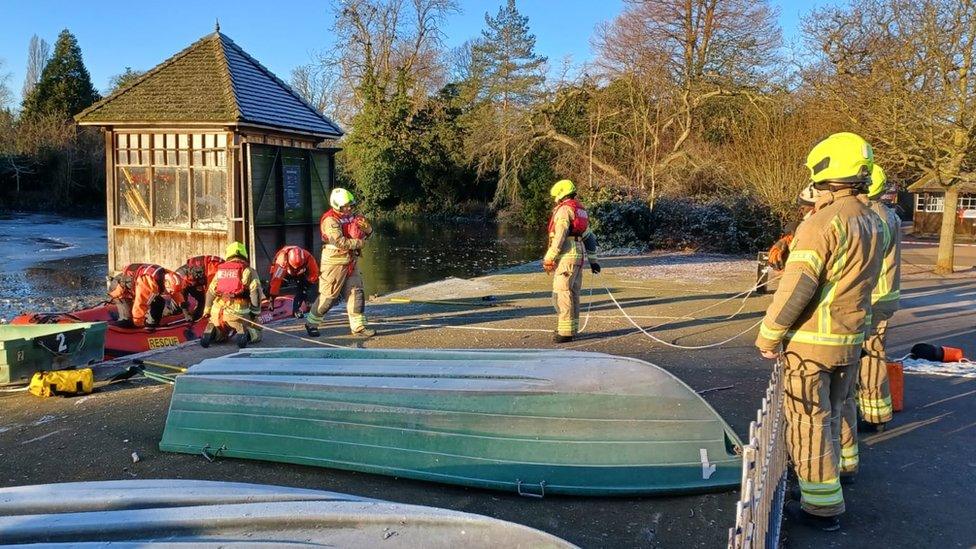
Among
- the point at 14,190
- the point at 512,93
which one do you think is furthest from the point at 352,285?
the point at 14,190

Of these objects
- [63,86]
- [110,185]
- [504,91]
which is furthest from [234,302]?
[63,86]

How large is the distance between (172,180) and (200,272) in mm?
4315

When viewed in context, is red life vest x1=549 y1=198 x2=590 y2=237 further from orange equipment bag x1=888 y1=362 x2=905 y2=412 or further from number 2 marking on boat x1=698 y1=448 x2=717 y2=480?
number 2 marking on boat x1=698 y1=448 x2=717 y2=480

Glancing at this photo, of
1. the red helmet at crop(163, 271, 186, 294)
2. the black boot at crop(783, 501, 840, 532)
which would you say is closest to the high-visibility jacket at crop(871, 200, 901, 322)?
the black boot at crop(783, 501, 840, 532)

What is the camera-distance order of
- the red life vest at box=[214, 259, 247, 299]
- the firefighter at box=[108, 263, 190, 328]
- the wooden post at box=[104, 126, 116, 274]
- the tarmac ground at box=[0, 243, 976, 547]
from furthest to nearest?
the wooden post at box=[104, 126, 116, 274] → the firefighter at box=[108, 263, 190, 328] → the red life vest at box=[214, 259, 247, 299] → the tarmac ground at box=[0, 243, 976, 547]

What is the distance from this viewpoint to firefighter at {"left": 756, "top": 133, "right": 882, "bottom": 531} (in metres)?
3.88

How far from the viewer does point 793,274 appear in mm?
3918

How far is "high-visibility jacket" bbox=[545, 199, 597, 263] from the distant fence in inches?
186

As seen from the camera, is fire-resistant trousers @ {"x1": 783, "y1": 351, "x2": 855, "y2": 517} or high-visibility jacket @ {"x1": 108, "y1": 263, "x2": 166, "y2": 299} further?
high-visibility jacket @ {"x1": 108, "y1": 263, "x2": 166, "y2": 299}

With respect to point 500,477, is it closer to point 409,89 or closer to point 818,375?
point 818,375

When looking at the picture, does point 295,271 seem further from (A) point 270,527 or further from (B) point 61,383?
(A) point 270,527

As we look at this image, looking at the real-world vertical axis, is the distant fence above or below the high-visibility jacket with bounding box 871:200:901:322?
below

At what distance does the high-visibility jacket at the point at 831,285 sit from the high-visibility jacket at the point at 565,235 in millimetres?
4992

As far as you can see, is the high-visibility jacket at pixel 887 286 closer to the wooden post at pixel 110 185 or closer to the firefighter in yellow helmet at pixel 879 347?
the firefighter in yellow helmet at pixel 879 347
